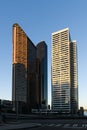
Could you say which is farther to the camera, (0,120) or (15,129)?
(0,120)

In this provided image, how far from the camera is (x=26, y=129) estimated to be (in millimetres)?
43812

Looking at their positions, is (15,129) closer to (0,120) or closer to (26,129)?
(26,129)

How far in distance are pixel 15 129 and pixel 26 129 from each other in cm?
133

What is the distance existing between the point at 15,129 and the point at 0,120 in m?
20.1

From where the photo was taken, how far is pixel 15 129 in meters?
43.6

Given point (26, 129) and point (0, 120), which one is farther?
point (0, 120)

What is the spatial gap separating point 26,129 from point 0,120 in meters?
20.1

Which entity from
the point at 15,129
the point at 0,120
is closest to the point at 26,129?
the point at 15,129
